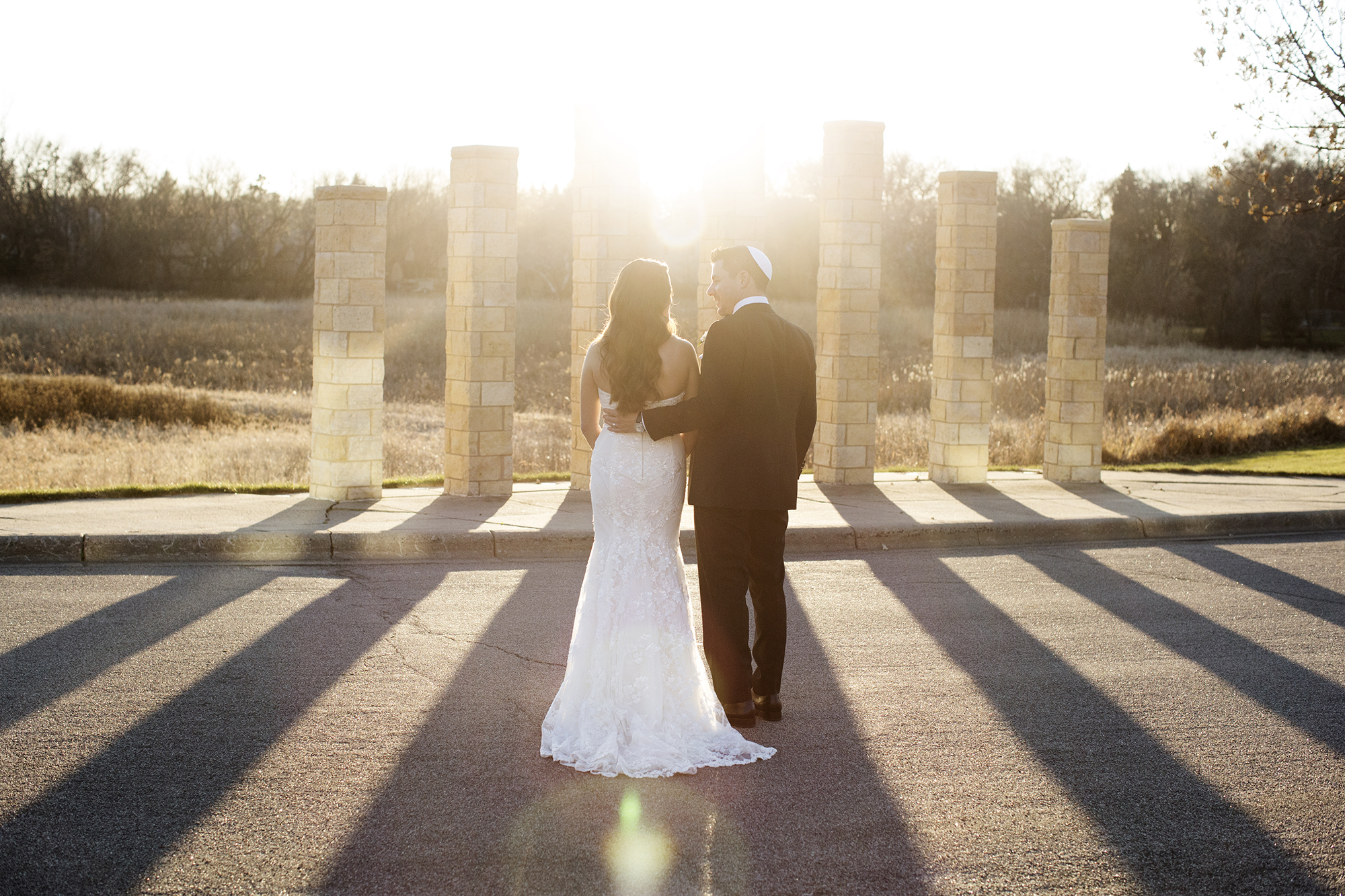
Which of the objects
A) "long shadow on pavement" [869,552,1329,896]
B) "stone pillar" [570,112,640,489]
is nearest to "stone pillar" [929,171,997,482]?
"stone pillar" [570,112,640,489]

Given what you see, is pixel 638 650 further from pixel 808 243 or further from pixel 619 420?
pixel 808 243

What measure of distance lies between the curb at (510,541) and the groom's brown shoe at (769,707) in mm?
3312

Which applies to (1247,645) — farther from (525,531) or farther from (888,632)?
(525,531)

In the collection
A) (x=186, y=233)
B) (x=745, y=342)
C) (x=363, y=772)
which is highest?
(x=186, y=233)

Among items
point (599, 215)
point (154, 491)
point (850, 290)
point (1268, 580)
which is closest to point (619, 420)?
point (1268, 580)

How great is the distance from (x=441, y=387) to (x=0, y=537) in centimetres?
2171

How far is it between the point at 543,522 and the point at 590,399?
194 inches

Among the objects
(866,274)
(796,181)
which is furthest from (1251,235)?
(866,274)

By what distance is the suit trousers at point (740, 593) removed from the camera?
4910mm

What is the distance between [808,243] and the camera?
48031 mm

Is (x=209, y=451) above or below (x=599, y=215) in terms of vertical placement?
below

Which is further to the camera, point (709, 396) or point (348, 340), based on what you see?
point (348, 340)

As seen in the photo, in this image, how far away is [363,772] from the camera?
14.1 ft

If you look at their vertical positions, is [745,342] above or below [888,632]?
above
